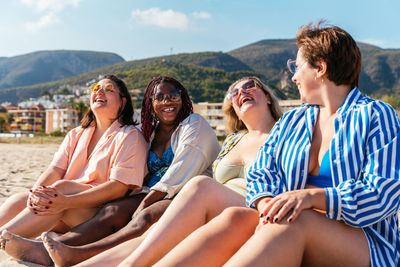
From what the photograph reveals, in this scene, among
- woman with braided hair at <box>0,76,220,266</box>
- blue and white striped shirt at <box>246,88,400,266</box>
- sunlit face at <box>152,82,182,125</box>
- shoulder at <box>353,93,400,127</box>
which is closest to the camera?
blue and white striped shirt at <box>246,88,400,266</box>

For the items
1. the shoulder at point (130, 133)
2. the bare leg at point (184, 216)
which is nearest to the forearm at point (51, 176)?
the shoulder at point (130, 133)

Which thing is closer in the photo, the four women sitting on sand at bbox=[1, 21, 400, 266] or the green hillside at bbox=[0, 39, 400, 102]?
the four women sitting on sand at bbox=[1, 21, 400, 266]

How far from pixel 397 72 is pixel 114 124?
10140 centimetres

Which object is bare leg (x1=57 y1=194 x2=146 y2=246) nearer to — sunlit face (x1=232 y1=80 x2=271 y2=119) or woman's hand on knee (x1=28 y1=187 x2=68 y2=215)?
woman's hand on knee (x1=28 y1=187 x2=68 y2=215)

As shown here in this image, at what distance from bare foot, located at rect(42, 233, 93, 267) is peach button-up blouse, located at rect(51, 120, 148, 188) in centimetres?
76

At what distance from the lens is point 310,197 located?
170 centimetres

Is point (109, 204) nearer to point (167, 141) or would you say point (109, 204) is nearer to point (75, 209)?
point (75, 209)

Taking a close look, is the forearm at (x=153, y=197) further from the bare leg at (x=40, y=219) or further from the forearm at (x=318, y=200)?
the forearm at (x=318, y=200)

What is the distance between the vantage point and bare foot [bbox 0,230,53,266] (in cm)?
261

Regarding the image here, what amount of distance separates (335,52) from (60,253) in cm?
197

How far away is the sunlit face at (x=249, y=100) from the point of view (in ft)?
9.95

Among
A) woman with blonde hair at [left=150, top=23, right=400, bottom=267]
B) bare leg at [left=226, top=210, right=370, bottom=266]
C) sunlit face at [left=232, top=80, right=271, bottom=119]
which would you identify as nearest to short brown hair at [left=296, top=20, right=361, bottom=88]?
woman with blonde hair at [left=150, top=23, right=400, bottom=267]

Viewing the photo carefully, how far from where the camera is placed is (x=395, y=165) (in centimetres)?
168

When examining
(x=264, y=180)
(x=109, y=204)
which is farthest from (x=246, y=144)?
(x=109, y=204)
